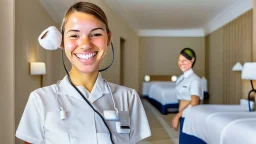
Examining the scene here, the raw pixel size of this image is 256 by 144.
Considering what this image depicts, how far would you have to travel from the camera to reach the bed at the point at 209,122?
226cm

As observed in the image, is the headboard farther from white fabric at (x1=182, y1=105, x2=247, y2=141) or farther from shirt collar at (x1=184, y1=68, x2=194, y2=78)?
shirt collar at (x1=184, y1=68, x2=194, y2=78)

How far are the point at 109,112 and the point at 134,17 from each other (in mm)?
8227

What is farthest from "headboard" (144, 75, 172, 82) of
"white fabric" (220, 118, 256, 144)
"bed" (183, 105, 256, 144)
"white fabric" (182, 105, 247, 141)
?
"white fabric" (220, 118, 256, 144)

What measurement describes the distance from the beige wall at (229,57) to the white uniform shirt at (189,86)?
3080mm

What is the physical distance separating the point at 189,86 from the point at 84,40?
1.82m

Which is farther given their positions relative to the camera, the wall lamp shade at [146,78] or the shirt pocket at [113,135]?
the wall lamp shade at [146,78]

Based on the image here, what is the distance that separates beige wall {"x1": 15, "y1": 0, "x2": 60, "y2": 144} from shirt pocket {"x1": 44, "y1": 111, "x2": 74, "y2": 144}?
2.07 meters

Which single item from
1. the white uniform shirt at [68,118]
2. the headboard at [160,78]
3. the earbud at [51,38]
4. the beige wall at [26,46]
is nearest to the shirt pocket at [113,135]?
the white uniform shirt at [68,118]

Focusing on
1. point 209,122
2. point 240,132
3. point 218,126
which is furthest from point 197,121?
point 240,132

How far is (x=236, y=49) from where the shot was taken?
711cm

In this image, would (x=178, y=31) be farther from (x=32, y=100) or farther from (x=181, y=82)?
(x=32, y=100)

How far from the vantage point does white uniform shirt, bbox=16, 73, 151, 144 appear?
968 millimetres

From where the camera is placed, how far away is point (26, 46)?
3.36 metres

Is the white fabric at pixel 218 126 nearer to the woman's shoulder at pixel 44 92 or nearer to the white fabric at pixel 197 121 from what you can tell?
the white fabric at pixel 197 121
